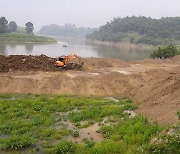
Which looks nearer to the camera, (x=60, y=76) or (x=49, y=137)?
(x=49, y=137)

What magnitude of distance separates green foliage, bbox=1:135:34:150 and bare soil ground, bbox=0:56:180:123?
6.26 metres

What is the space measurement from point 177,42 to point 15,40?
55.8 metres

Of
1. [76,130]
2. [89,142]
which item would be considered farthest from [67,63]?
[89,142]

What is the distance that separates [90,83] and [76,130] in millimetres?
9884

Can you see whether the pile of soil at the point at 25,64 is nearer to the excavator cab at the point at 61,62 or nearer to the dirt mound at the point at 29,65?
the dirt mound at the point at 29,65

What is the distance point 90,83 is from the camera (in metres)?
23.2

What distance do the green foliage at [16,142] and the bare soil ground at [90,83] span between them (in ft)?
20.5

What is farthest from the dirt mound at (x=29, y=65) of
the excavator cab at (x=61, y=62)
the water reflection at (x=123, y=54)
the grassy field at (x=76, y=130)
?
the water reflection at (x=123, y=54)

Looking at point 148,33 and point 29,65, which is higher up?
point 148,33

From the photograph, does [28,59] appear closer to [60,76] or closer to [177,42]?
[60,76]

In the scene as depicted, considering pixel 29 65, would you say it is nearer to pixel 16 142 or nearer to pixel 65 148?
pixel 16 142

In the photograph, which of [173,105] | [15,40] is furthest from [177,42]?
[173,105]

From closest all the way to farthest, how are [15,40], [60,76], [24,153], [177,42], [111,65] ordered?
[24,153] < [60,76] < [111,65] < [15,40] < [177,42]

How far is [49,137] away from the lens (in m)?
12.5
